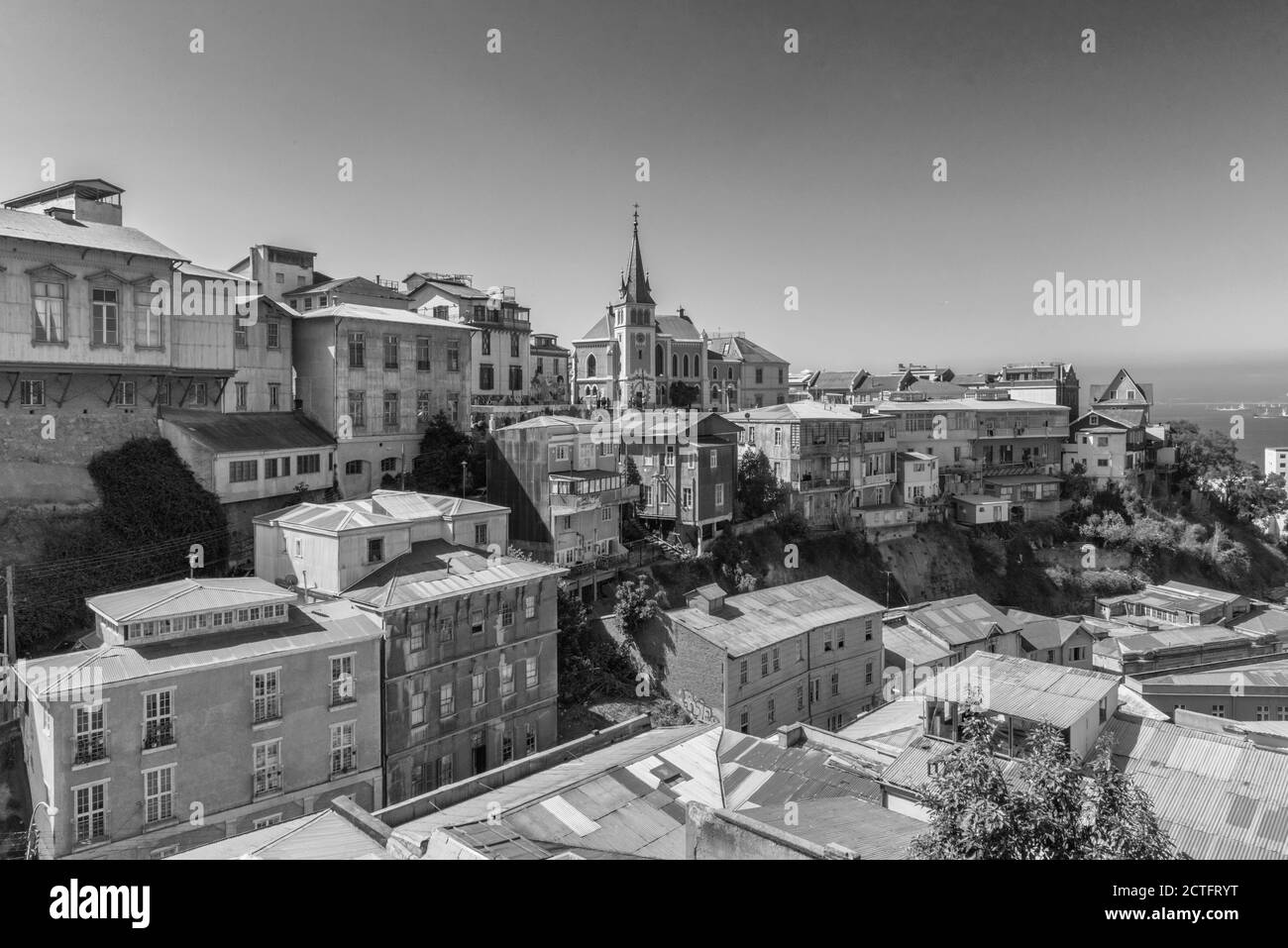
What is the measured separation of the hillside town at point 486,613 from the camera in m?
14.2

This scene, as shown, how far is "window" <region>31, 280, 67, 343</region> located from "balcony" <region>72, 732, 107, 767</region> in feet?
36.1

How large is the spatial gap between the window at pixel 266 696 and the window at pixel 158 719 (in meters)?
1.36

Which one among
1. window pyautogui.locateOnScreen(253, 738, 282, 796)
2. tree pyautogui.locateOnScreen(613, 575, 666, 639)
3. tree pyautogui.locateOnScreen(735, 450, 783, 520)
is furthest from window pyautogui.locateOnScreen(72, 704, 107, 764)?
tree pyautogui.locateOnScreen(735, 450, 783, 520)

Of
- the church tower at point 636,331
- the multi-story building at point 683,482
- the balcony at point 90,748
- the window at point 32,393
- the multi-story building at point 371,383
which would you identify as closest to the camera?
Answer: the balcony at point 90,748

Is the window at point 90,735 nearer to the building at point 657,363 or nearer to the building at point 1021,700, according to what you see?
the building at point 1021,700

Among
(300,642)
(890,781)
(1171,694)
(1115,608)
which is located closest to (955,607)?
(1171,694)

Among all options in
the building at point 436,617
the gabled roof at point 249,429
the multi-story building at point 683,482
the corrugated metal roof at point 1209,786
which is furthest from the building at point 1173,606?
the gabled roof at point 249,429

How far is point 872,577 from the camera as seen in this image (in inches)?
1393

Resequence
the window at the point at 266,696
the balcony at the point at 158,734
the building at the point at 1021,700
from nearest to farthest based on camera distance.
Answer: the balcony at the point at 158,734 < the window at the point at 266,696 < the building at the point at 1021,700

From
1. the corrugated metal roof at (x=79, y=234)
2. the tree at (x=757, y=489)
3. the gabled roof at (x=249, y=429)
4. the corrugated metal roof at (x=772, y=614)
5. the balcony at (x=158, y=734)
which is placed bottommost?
the corrugated metal roof at (x=772, y=614)

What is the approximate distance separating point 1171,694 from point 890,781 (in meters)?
14.7

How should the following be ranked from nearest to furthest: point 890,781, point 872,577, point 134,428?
point 890,781 < point 134,428 < point 872,577
